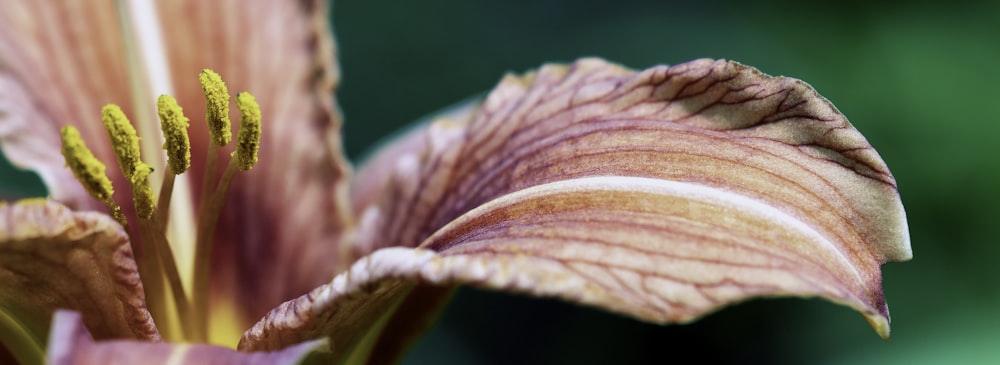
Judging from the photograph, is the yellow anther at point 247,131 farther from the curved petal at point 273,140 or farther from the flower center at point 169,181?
the curved petal at point 273,140

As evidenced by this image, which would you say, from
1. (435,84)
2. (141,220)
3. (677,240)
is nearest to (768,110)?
(677,240)

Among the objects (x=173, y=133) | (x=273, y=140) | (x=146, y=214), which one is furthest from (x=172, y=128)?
(x=273, y=140)

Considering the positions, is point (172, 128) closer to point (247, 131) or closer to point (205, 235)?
point (247, 131)

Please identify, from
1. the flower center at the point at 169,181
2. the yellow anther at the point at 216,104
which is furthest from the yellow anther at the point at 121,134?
the yellow anther at the point at 216,104

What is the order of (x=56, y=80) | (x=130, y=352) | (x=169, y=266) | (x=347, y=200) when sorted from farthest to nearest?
(x=347, y=200) < (x=56, y=80) < (x=169, y=266) < (x=130, y=352)

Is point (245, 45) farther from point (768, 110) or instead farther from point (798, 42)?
point (798, 42)

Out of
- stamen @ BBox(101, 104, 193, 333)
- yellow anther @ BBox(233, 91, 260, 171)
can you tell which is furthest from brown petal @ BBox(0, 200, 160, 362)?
yellow anther @ BBox(233, 91, 260, 171)

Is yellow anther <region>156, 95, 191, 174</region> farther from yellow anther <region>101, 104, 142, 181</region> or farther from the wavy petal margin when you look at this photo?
the wavy petal margin
